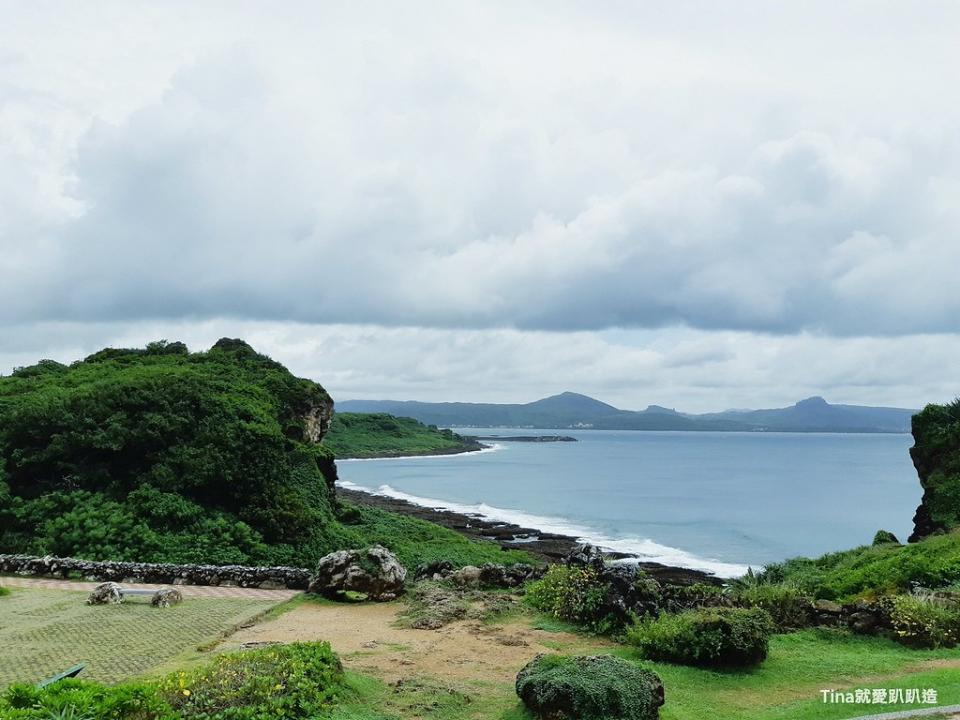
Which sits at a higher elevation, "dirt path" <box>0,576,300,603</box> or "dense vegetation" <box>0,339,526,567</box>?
"dense vegetation" <box>0,339,526,567</box>

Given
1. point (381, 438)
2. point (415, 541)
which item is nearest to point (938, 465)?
point (415, 541)

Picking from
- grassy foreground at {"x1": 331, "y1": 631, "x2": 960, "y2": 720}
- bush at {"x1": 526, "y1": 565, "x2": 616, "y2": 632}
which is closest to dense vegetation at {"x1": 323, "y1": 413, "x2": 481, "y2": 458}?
bush at {"x1": 526, "y1": 565, "x2": 616, "y2": 632}

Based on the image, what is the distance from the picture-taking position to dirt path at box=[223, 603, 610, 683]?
1118 cm

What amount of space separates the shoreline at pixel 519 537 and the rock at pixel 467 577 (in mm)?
16103

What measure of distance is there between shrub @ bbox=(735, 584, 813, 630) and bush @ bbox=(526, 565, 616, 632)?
10.1 feet

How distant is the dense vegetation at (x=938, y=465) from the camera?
99.7ft

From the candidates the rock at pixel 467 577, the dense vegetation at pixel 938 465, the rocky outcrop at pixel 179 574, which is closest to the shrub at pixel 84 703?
the rock at pixel 467 577

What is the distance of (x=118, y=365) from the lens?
38250 millimetres

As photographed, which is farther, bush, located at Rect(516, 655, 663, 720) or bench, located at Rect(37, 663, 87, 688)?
bench, located at Rect(37, 663, 87, 688)

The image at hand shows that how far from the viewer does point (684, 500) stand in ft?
234

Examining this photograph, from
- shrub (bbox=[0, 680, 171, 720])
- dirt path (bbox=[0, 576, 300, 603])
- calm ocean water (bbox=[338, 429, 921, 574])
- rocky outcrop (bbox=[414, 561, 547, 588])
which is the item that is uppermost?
shrub (bbox=[0, 680, 171, 720])

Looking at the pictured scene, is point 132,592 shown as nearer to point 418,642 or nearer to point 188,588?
point 188,588

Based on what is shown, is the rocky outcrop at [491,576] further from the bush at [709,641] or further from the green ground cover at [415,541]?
the green ground cover at [415,541]

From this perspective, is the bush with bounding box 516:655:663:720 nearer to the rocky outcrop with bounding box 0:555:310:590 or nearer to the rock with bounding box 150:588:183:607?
the rock with bounding box 150:588:183:607
